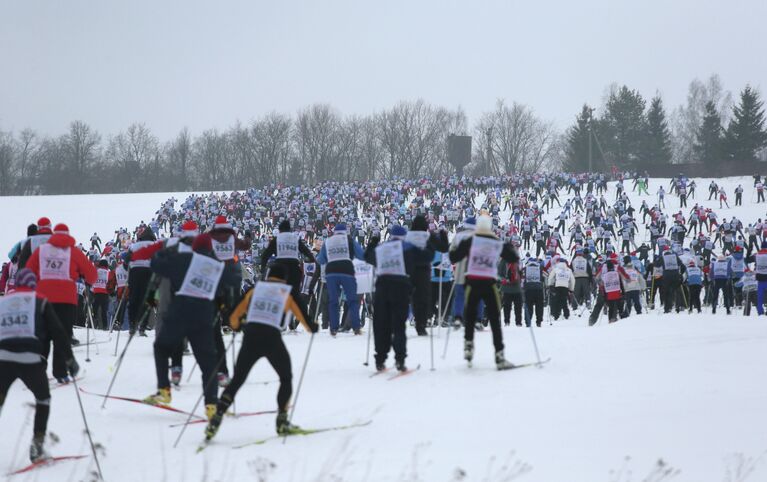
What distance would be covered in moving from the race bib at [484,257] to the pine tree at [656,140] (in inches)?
2653

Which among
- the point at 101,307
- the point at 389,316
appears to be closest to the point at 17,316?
the point at 389,316

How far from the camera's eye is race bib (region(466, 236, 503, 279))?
845 centimetres

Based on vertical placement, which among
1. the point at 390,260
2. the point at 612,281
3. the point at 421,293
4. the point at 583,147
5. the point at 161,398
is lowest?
the point at 161,398

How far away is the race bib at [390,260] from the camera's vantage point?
877cm

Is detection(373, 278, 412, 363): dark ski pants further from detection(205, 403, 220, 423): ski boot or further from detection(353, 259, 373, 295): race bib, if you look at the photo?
detection(353, 259, 373, 295): race bib

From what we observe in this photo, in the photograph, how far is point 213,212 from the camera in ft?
132

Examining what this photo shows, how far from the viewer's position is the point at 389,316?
862 centimetres

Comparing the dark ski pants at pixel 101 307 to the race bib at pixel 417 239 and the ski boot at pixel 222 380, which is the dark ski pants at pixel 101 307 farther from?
the ski boot at pixel 222 380

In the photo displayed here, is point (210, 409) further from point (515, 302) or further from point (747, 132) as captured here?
point (747, 132)

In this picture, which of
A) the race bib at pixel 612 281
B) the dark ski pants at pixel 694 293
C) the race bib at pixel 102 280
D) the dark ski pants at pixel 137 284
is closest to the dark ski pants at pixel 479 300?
the dark ski pants at pixel 137 284

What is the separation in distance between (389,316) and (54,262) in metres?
3.67

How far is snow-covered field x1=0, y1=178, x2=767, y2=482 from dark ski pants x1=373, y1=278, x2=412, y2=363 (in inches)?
14.5

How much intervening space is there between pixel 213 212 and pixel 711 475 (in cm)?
3686

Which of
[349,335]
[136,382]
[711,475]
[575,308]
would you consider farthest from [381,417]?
[575,308]
